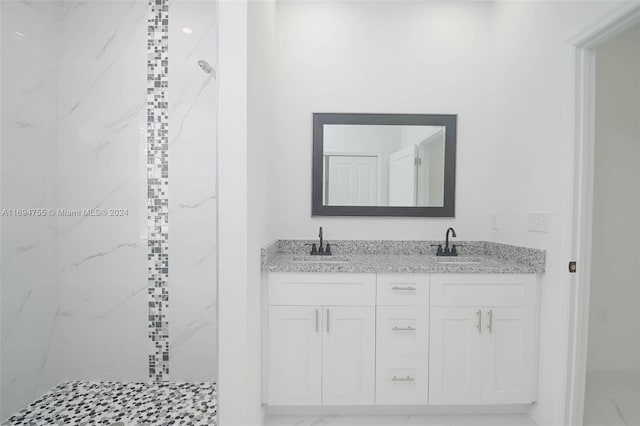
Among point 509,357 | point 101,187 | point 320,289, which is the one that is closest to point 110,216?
point 101,187

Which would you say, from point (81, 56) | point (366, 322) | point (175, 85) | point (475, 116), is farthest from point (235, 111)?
point (475, 116)

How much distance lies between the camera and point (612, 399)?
223 centimetres

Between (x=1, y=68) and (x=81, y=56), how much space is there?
336mm

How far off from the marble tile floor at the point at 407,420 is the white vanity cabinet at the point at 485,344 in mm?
134

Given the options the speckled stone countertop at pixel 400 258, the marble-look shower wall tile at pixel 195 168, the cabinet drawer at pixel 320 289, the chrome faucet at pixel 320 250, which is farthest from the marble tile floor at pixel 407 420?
the chrome faucet at pixel 320 250

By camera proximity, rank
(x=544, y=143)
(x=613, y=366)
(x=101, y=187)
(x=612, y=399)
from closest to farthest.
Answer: (x=101, y=187) → (x=544, y=143) → (x=612, y=399) → (x=613, y=366)

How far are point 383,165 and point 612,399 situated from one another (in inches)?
81.9

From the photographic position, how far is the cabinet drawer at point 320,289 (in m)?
2.10

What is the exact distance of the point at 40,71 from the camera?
1.77 m

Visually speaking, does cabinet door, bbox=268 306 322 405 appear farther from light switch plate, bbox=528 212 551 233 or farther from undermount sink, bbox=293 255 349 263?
light switch plate, bbox=528 212 551 233

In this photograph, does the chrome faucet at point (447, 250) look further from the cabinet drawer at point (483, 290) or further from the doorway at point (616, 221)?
the doorway at point (616, 221)

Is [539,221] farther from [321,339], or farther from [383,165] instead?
[321,339]

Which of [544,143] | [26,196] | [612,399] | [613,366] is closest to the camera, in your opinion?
[26,196]

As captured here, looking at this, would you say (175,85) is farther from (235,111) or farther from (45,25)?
(45,25)
